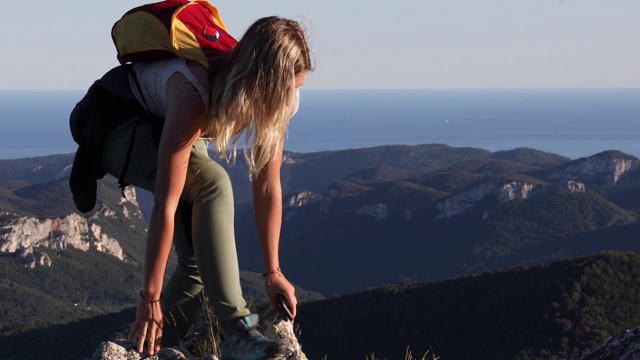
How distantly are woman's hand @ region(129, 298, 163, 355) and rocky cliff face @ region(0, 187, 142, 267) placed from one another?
7956cm

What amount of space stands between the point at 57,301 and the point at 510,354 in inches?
1932

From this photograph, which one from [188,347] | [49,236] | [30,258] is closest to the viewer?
[188,347]

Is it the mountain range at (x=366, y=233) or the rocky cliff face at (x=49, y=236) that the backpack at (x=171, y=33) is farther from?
the rocky cliff face at (x=49, y=236)

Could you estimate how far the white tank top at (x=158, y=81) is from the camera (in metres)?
3.33

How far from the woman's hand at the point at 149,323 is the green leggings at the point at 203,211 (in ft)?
0.71

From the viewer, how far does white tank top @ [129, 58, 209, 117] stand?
3.33 m

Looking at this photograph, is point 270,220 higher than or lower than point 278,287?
higher

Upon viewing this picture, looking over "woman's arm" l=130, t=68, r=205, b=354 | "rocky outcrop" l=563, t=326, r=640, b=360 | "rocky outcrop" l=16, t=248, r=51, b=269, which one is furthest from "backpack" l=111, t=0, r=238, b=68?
"rocky outcrop" l=16, t=248, r=51, b=269

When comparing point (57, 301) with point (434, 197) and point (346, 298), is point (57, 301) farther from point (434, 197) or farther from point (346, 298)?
point (434, 197)

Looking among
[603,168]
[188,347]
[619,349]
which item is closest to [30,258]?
[603,168]

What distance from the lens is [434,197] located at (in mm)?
101250

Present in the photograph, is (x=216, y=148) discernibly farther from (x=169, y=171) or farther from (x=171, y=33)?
(x=171, y=33)

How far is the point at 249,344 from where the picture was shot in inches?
133

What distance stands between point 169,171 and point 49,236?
300 feet
